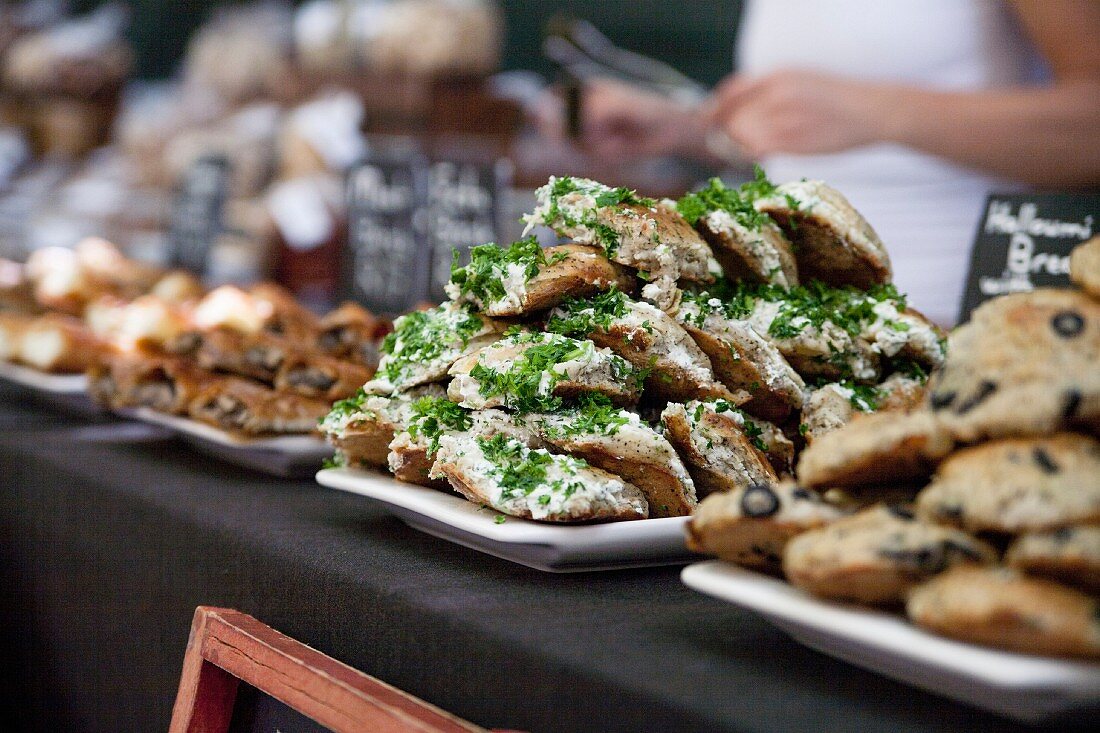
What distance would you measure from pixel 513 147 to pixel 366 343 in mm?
2236

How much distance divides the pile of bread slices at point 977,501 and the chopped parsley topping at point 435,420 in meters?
0.44

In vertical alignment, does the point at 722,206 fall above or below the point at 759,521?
above

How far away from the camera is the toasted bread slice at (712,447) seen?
4.45ft

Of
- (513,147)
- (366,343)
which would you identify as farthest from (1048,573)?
(513,147)

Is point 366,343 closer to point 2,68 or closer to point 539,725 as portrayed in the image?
point 539,725

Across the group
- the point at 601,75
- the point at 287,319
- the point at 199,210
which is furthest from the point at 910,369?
the point at 199,210

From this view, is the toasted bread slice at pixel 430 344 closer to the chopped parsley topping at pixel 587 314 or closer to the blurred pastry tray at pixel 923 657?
the chopped parsley topping at pixel 587 314

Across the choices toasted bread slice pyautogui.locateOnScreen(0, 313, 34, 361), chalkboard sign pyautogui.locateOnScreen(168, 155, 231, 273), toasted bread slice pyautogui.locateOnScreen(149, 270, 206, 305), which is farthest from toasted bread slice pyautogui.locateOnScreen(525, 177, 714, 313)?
chalkboard sign pyautogui.locateOnScreen(168, 155, 231, 273)

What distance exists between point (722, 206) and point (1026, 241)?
807mm

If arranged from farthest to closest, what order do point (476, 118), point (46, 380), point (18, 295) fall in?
point (476, 118), point (18, 295), point (46, 380)

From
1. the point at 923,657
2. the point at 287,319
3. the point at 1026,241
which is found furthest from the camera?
the point at 287,319

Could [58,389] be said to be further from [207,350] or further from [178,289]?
[178,289]

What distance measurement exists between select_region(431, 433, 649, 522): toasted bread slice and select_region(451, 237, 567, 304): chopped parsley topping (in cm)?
21

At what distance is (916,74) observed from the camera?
2.88 m
